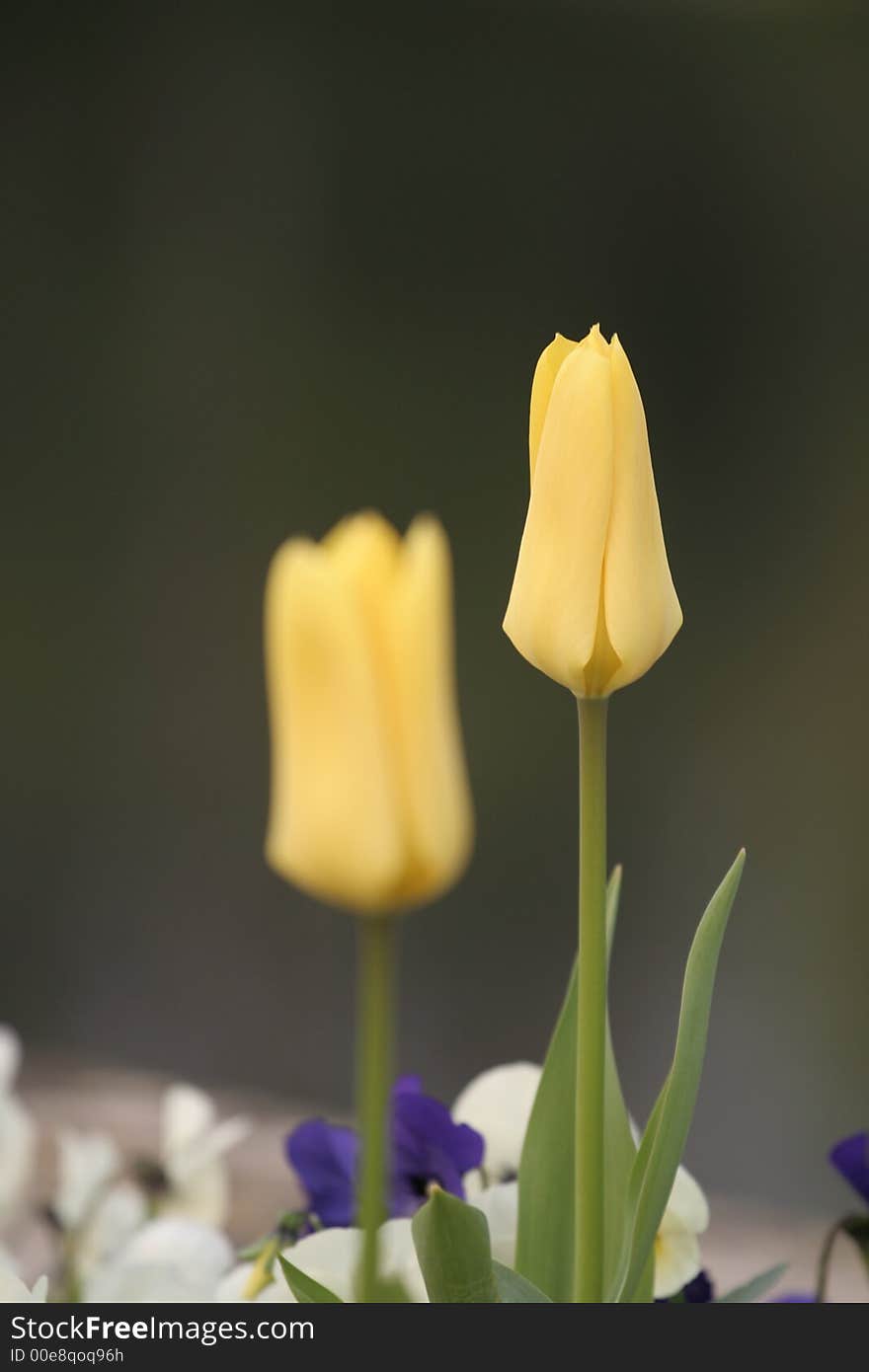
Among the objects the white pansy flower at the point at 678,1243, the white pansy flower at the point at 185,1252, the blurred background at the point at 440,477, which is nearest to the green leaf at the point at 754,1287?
the white pansy flower at the point at 678,1243

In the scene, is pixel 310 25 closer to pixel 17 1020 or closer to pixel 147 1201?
pixel 17 1020

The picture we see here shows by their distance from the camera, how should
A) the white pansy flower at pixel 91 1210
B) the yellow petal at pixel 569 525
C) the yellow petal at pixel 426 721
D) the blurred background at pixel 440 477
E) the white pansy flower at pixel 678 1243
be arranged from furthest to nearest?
the blurred background at pixel 440 477, the white pansy flower at pixel 91 1210, the white pansy flower at pixel 678 1243, the yellow petal at pixel 569 525, the yellow petal at pixel 426 721

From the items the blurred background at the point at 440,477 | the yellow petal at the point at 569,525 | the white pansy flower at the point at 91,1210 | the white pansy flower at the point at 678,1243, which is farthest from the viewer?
the blurred background at the point at 440,477

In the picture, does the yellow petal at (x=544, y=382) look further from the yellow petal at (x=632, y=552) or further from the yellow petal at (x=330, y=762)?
the yellow petal at (x=330, y=762)
